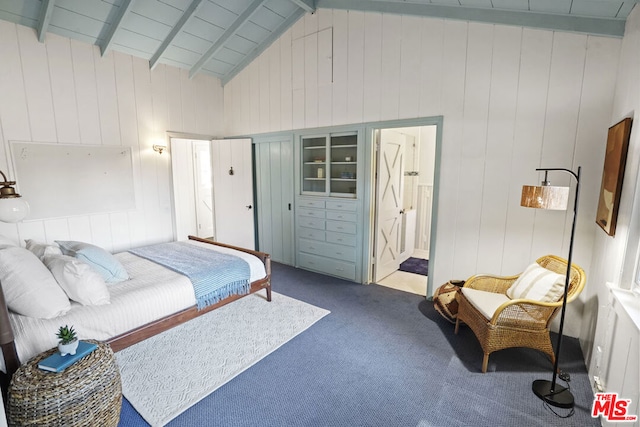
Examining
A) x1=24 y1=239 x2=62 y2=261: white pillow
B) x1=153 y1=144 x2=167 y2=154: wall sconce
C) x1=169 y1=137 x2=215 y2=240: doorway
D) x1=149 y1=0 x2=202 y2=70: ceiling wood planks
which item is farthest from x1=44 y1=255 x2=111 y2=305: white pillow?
x1=169 y1=137 x2=215 y2=240: doorway

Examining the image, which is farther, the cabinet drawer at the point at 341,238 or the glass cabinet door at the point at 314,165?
the glass cabinet door at the point at 314,165

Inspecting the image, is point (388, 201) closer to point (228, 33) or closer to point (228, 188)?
point (228, 188)

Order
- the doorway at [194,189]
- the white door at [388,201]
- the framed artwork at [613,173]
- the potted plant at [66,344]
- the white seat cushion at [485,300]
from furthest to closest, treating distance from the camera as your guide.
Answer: the doorway at [194,189] → the white door at [388,201] → the white seat cushion at [485,300] → the framed artwork at [613,173] → the potted plant at [66,344]

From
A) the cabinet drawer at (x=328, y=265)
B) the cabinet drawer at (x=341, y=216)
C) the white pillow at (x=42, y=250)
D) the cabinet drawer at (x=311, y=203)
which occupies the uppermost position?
the cabinet drawer at (x=311, y=203)

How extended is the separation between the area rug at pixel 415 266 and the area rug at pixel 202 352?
6.52 feet

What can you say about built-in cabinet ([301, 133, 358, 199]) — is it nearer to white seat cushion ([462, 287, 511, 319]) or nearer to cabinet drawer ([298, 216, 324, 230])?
cabinet drawer ([298, 216, 324, 230])

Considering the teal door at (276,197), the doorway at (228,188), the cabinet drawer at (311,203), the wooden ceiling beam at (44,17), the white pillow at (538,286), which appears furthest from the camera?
the doorway at (228,188)

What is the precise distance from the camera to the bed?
73.8 inches

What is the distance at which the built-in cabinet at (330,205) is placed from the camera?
13.8ft

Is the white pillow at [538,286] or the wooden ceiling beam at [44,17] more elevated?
the wooden ceiling beam at [44,17]

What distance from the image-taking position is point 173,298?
8.68 ft

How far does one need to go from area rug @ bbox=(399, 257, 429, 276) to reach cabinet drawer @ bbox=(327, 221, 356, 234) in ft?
4.21

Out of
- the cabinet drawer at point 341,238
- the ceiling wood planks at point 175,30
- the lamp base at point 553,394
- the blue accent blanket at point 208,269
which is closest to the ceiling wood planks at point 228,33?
the ceiling wood planks at point 175,30

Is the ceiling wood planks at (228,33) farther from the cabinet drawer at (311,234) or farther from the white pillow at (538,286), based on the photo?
the white pillow at (538,286)
